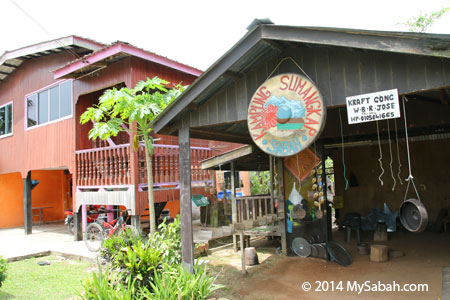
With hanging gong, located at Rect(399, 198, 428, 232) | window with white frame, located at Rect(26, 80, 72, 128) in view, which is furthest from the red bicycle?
hanging gong, located at Rect(399, 198, 428, 232)

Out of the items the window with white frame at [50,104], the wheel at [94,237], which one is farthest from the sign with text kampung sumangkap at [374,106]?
the window with white frame at [50,104]

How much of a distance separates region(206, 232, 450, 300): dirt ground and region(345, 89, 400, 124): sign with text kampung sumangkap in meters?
3.12

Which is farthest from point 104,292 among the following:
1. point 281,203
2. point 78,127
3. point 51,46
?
point 51,46

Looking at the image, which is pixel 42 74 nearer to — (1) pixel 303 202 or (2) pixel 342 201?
(1) pixel 303 202

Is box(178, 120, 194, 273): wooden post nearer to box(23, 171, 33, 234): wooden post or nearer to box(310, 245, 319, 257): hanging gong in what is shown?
box(310, 245, 319, 257): hanging gong

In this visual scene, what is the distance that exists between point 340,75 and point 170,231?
4.38 m

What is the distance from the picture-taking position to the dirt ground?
19.7 feet

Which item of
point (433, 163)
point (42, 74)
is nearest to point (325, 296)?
point (433, 163)

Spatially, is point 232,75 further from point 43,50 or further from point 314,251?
point 43,50

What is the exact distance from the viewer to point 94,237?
9750 millimetres

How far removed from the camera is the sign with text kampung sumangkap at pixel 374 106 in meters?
4.34

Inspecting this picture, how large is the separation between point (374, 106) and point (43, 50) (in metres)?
12.2

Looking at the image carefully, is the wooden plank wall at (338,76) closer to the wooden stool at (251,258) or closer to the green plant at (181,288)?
the green plant at (181,288)

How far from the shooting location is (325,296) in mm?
5934
